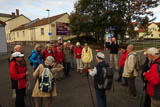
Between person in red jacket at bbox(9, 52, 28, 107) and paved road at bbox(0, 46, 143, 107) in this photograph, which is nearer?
person in red jacket at bbox(9, 52, 28, 107)

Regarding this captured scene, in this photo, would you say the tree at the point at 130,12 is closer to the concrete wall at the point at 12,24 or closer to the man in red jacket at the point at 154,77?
Result: the man in red jacket at the point at 154,77

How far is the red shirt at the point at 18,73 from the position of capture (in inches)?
116

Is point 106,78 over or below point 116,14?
below

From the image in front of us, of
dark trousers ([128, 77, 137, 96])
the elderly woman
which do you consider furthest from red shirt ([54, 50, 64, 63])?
dark trousers ([128, 77, 137, 96])

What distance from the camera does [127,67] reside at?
157 inches

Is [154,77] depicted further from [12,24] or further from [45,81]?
[12,24]

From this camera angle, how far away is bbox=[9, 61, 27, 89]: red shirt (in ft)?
9.71

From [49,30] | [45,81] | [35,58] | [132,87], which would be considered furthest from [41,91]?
[49,30]

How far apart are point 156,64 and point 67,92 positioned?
3.34 m

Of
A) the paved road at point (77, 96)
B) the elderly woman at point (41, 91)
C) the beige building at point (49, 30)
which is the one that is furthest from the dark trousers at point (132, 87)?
the beige building at point (49, 30)

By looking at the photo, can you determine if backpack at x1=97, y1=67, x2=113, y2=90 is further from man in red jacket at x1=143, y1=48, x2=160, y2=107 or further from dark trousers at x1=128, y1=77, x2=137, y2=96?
dark trousers at x1=128, y1=77, x2=137, y2=96

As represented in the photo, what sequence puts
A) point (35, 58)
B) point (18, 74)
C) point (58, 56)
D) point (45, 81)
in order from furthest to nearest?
point (58, 56) → point (35, 58) → point (18, 74) → point (45, 81)

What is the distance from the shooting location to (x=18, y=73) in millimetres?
3094

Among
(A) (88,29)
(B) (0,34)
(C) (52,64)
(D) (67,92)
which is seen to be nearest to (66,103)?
(D) (67,92)
